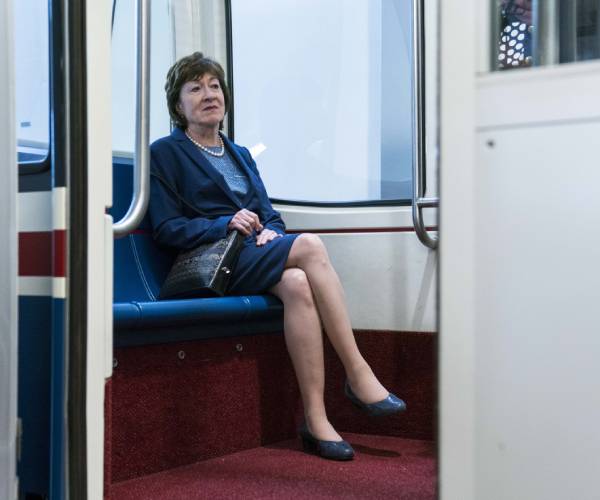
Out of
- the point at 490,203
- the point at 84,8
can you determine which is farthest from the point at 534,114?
the point at 84,8

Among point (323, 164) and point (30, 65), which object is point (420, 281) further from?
point (30, 65)

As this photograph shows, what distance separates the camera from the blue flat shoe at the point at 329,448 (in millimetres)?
2680

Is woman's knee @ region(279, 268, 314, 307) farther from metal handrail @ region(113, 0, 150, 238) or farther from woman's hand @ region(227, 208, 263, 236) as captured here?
metal handrail @ region(113, 0, 150, 238)

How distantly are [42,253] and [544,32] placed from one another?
103 cm

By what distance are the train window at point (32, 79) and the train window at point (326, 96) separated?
153 centimetres

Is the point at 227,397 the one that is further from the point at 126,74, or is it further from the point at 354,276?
the point at 126,74

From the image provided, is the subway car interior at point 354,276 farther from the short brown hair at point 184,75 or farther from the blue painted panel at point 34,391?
the short brown hair at point 184,75

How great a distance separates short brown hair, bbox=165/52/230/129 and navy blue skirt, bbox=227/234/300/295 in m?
0.59

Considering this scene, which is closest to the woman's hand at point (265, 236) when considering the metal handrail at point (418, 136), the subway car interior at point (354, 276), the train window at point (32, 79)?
the subway car interior at point (354, 276)

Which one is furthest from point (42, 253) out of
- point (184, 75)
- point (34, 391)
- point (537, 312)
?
point (184, 75)

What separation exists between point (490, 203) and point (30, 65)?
3.33ft

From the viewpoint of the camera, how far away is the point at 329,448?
8.85 ft

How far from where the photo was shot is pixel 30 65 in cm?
183

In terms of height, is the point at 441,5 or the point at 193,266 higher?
the point at 441,5
